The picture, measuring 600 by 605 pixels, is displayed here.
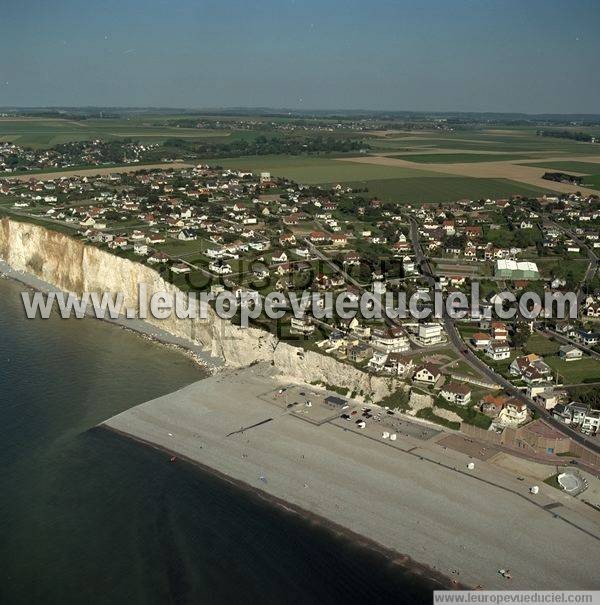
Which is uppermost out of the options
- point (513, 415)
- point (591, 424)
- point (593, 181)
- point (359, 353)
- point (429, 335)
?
point (593, 181)

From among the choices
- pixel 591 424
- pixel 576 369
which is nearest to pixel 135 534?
pixel 591 424

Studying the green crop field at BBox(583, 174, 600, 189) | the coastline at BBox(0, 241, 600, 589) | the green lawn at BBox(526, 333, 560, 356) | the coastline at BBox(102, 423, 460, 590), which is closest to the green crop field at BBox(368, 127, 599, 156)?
the green crop field at BBox(583, 174, 600, 189)

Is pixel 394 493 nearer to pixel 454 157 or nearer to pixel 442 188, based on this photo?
pixel 442 188

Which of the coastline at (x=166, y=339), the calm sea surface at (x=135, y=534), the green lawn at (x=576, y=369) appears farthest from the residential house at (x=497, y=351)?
the calm sea surface at (x=135, y=534)

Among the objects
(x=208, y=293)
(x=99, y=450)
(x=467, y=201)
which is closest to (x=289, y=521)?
(x=99, y=450)

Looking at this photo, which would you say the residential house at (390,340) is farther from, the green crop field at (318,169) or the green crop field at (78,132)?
the green crop field at (78,132)
